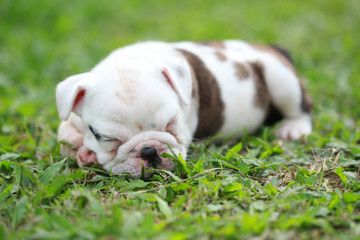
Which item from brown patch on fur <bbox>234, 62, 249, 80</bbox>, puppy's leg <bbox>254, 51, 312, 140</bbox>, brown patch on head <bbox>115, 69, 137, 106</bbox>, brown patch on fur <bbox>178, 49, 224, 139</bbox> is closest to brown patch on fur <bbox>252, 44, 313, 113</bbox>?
puppy's leg <bbox>254, 51, 312, 140</bbox>

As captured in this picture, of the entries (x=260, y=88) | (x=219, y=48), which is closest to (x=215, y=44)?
(x=219, y=48)

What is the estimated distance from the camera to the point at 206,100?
3842 millimetres

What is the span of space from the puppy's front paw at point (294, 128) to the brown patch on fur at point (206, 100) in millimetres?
831

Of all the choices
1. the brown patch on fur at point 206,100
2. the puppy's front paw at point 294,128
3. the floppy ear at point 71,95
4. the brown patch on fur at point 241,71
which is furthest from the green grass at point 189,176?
the brown patch on fur at point 241,71

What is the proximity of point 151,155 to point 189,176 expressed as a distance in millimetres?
315

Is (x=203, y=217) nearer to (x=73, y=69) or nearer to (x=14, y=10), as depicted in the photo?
(x=73, y=69)

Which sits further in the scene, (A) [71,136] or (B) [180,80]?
(A) [71,136]

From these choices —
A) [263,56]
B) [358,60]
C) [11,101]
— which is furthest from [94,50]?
[358,60]

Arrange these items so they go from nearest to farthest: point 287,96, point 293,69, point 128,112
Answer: point 128,112
point 287,96
point 293,69

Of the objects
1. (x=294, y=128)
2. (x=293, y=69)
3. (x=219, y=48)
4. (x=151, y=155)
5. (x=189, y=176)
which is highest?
(x=219, y=48)

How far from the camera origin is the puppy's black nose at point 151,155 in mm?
2930

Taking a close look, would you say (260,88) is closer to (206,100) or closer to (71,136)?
(206,100)

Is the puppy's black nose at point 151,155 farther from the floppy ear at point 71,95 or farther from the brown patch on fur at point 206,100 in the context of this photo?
the brown patch on fur at point 206,100

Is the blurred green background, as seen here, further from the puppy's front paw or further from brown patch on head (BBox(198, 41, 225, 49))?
brown patch on head (BBox(198, 41, 225, 49))
